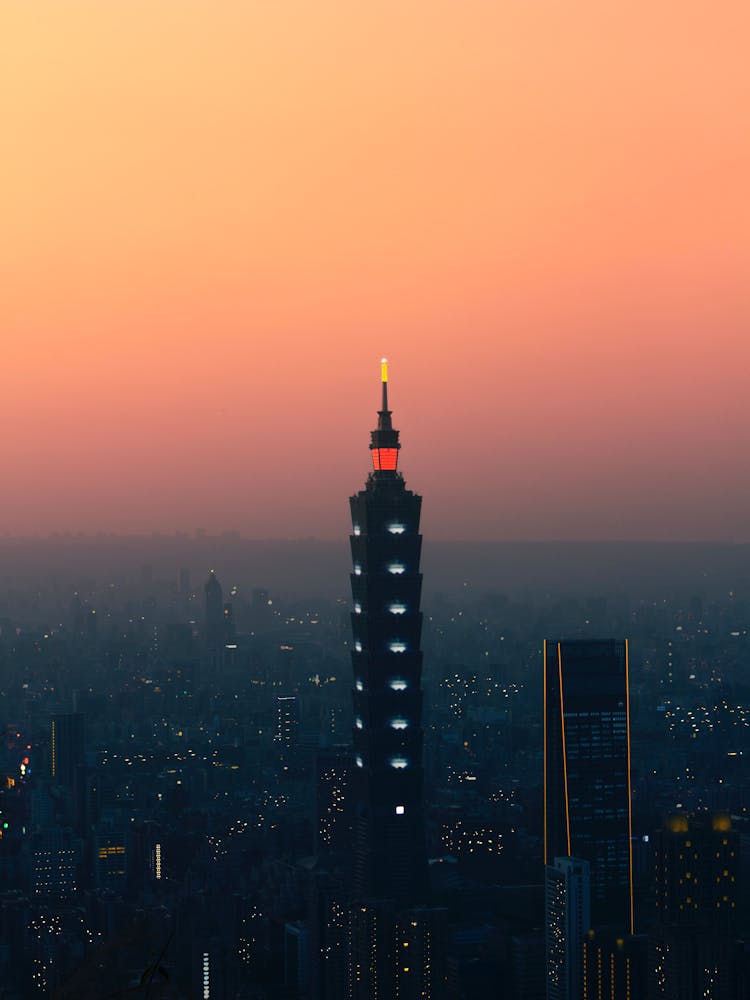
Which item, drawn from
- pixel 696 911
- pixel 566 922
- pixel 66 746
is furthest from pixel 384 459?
pixel 66 746

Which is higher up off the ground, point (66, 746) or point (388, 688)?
point (388, 688)

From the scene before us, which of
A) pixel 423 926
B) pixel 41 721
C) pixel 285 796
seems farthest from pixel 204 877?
pixel 41 721

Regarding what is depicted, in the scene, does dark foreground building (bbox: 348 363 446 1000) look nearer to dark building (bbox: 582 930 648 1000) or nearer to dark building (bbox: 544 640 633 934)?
dark building (bbox: 544 640 633 934)

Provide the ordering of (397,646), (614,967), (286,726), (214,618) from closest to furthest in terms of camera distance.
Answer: (614,967) → (397,646) → (286,726) → (214,618)

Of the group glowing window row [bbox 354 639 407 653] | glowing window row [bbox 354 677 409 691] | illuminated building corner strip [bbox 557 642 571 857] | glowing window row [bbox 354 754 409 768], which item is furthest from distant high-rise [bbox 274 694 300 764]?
illuminated building corner strip [bbox 557 642 571 857]

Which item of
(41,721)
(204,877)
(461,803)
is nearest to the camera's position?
(204,877)

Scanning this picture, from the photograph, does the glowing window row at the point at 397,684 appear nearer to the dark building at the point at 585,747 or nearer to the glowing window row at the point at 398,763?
the glowing window row at the point at 398,763

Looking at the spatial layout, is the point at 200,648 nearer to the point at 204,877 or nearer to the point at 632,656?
the point at 632,656

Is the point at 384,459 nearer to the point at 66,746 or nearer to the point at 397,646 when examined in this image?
the point at 397,646
